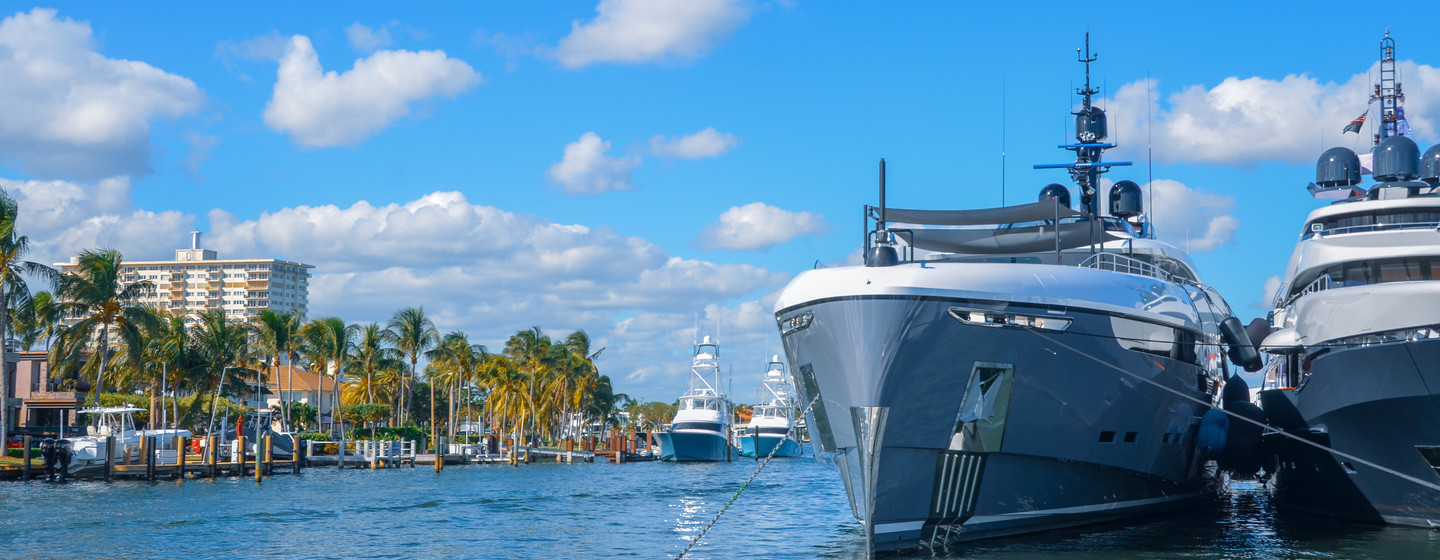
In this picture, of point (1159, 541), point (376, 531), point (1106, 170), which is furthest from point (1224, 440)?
point (376, 531)

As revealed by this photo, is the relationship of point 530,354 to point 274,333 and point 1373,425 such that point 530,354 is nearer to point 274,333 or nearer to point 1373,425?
point 274,333

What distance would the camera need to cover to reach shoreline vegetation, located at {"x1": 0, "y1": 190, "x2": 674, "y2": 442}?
155 ft

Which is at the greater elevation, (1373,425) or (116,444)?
(1373,425)

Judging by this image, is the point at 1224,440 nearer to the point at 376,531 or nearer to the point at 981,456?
the point at 981,456

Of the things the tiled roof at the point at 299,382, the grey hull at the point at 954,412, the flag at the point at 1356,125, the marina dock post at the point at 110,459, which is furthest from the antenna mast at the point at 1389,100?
the tiled roof at the point at 299,382

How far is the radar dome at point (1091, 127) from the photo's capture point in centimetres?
3077

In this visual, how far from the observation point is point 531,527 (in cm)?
2605

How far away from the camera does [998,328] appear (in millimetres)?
16672

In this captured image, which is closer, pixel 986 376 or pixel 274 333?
pixel 986 376

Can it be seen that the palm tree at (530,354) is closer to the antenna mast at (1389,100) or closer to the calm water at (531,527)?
the calm water at (531,527)

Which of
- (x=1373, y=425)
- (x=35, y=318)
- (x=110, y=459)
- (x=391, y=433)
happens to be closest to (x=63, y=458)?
(x=110, y=459)

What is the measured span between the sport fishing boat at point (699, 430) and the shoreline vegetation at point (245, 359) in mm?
10952

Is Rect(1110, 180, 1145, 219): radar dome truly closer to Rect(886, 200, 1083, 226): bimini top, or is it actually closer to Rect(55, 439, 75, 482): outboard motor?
Rect(886, 200, 1083, 226): bimini top

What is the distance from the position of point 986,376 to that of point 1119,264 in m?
4.61
